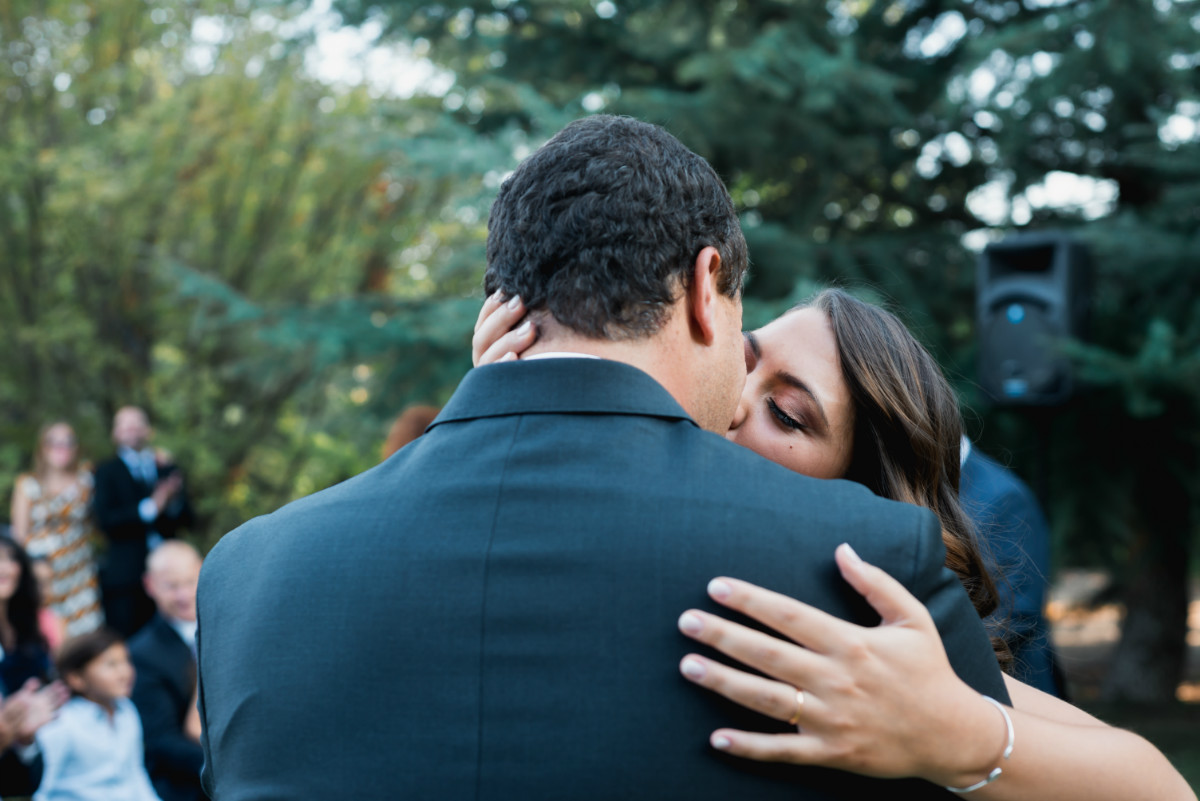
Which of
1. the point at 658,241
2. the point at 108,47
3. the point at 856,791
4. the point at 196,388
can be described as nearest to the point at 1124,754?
the point at 856,791

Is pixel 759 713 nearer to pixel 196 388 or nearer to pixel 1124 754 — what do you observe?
pixel 1124 754

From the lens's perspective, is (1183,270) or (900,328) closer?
(900,328)

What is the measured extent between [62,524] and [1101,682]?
892cm

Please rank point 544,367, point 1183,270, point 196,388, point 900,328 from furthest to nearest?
point 196,388 < point 1183,270 < point 900,328 < point 544,367

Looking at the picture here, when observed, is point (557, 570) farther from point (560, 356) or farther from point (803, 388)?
point (803, 388)

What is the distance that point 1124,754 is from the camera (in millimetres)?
1289

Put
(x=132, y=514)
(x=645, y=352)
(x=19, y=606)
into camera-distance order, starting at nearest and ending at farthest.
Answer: (x=645, y=352) → (x=19, y=606) → (x=132, y=514)

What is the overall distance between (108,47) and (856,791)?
12722 mm

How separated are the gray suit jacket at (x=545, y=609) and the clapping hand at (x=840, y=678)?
0.10ft

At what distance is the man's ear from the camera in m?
1.29

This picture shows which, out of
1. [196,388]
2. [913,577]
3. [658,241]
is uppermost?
[658,241]

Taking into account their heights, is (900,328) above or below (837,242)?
above

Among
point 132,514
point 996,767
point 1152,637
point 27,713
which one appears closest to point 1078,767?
point 996,767

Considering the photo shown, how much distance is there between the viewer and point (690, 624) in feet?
3.49
